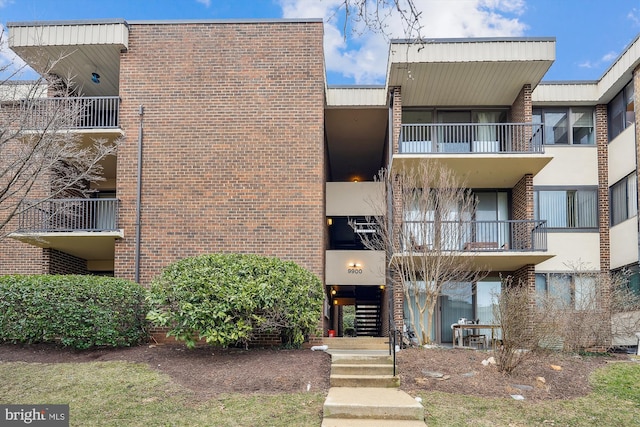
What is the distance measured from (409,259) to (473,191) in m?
4.18

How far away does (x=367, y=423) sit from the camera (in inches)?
306

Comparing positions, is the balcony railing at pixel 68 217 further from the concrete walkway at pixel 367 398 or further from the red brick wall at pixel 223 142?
the concrete walkway at pixel 367 398

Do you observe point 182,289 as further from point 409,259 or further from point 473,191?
point 473,191

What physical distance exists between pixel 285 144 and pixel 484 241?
240 inches

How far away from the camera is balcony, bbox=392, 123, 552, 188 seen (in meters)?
14.5

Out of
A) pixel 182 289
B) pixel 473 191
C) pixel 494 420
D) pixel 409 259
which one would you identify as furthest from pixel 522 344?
pixel 473 191

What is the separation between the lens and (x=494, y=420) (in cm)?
783

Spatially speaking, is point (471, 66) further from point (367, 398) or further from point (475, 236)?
point (367, 398)

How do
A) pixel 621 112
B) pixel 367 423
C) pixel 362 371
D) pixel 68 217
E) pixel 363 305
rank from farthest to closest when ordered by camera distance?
pixel 363 305 < pixel 621 112 < pixel 68 217 < pixel 362 371 < pixel 367 423

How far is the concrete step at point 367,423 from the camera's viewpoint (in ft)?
→ 25.1

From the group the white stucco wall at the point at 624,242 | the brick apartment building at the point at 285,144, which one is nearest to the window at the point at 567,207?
the brick apartment building at the point at 285,144

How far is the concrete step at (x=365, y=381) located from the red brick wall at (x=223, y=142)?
13.6 ft

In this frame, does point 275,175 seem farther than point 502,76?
No

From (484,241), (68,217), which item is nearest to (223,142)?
(68,217)
